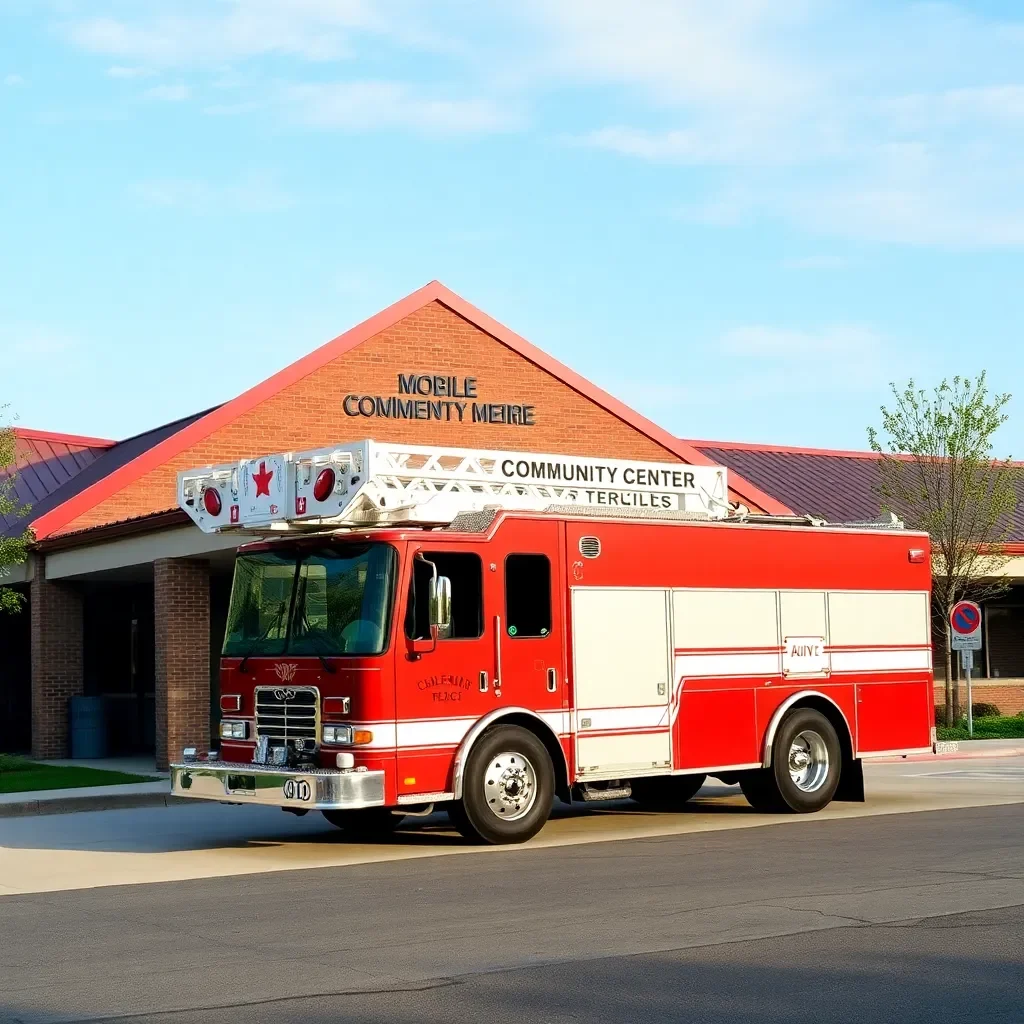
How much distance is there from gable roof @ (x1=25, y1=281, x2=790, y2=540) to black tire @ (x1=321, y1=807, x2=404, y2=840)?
36.5 feet

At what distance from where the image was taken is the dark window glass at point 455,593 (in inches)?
517

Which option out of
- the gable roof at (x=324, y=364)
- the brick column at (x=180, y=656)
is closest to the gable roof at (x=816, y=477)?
the gable roof at (x=324, y=364)

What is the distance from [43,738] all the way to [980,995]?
2052 centimetres

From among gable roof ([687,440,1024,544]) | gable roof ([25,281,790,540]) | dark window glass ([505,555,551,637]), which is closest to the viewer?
dark window glass ([505,555,551,637])

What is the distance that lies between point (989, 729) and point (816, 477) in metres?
8.45

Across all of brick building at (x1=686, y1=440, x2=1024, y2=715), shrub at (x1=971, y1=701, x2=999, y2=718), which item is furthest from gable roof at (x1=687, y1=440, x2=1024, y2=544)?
shrub at (x1=971, y1=701, x2=999, y2=718)

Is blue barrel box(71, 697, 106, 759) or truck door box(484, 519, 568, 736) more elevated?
truck door box(484, 519, 568, 736)

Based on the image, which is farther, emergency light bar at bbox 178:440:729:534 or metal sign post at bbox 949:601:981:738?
metal sign post at bbox 949:601:981:738

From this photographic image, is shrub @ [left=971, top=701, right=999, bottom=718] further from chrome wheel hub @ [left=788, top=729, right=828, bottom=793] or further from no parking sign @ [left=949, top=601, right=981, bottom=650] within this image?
chrome wheel hub @ [left=788, top=729, right=828, bottom=793]

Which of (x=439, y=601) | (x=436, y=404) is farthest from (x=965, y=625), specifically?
(x=439, y=601)

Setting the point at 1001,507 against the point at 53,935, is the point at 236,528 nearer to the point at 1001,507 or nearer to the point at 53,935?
the point at 53,935

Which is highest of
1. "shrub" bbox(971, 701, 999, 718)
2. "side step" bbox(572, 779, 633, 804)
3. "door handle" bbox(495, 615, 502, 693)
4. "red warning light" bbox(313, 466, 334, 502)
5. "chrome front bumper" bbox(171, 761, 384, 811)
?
"red warning light" bbox(313, 466, 334, 502)

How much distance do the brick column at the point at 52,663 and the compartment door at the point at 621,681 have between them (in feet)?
45.3

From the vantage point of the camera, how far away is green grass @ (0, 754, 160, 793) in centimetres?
2002
